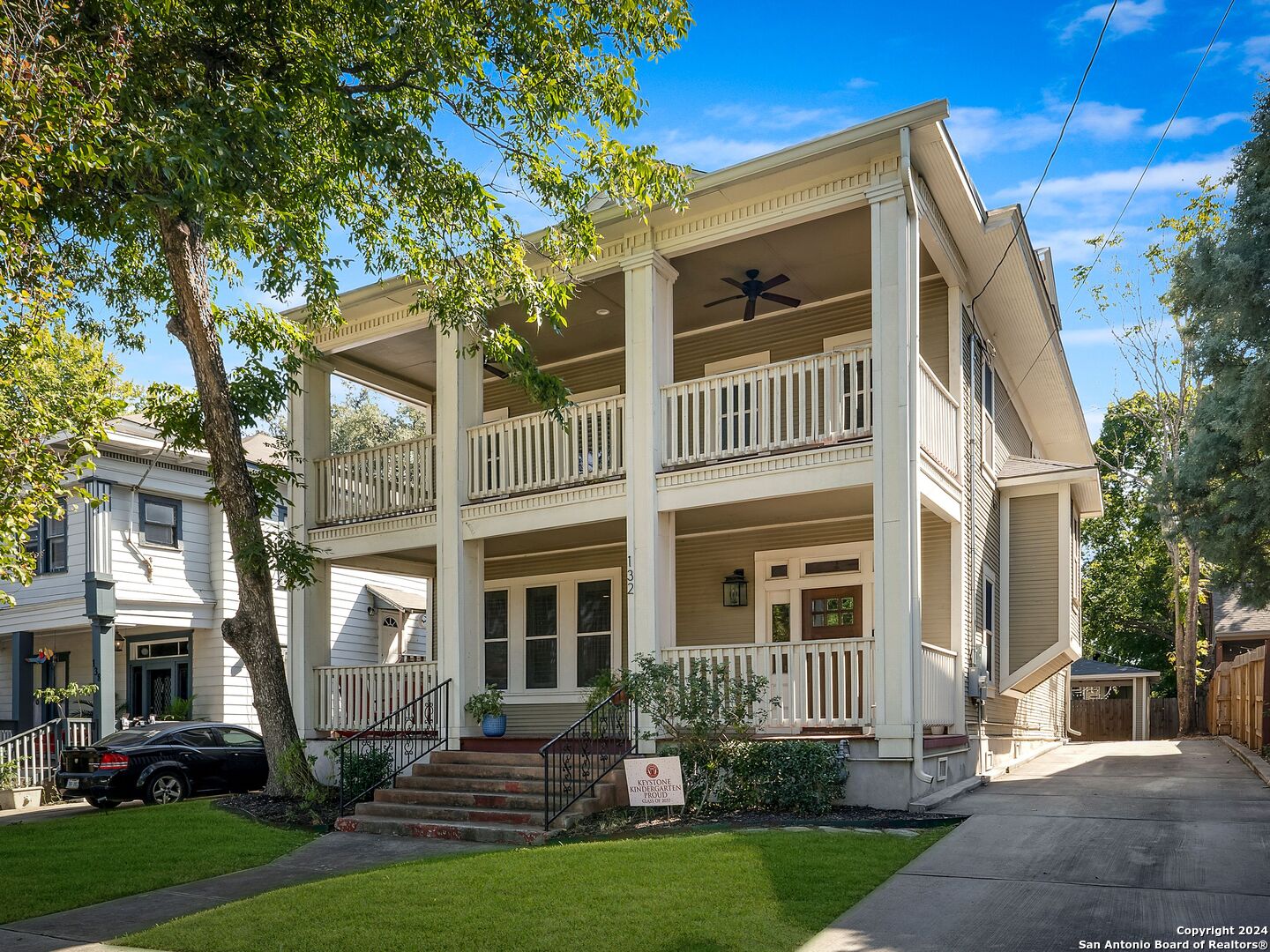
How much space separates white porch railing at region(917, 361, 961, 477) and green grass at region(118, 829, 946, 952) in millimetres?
4649

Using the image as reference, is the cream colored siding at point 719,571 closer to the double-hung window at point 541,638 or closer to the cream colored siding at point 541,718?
the cream colored siding at point 541,718

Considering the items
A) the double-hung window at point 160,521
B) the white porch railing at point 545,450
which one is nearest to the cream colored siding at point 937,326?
the white porch railing at point 545,450

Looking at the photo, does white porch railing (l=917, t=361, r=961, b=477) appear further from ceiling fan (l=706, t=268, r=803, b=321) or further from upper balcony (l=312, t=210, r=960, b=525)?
ceiling fan (l=706, t=268, r=803, b=321)

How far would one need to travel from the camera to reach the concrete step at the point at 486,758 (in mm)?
12422

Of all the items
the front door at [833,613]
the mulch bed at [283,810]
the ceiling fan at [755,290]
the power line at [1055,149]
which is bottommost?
the mulch bed at [283,810]

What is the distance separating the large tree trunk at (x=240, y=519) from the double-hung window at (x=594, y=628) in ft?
15.1

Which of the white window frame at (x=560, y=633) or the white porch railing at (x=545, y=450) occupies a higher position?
the white porch railing at (x=545, y=450)

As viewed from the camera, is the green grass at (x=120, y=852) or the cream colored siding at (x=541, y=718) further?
the cream colored siding at (x=541, y=718)

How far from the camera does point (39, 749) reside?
62.2 ft

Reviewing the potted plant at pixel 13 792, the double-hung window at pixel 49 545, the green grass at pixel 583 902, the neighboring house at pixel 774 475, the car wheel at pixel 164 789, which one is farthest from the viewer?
the double-hung window at pixel 49 545

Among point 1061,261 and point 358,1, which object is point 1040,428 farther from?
point 358,1

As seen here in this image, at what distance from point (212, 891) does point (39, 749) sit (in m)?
12.2

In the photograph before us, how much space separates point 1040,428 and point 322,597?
14.3 metres

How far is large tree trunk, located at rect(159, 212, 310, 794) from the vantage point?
13664 millimetres
